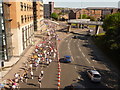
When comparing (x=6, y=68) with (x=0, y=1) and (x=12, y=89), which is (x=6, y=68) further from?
(x=0, y=1)

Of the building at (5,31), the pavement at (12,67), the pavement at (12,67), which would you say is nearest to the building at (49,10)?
the pavement at (12,67)

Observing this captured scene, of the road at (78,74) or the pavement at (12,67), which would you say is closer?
the road at (78,74)

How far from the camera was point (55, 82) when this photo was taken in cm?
1866

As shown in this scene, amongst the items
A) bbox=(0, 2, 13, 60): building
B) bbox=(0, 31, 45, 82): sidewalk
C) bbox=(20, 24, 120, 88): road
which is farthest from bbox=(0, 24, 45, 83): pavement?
bbox=(20, 24, 120, 88): road

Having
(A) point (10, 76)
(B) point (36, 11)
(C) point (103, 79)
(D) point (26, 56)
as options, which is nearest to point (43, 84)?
(A) point (10, 76)

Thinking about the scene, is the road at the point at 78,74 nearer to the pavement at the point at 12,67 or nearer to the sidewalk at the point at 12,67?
the pavement at the point at 12,67

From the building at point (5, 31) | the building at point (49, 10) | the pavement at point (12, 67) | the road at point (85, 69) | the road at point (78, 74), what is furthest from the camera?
the building at point (49, 10)

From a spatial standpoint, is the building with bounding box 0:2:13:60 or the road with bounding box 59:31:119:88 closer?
the road with bounding box 59:31:119:88

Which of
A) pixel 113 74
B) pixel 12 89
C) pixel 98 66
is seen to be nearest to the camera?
pixel 12 89

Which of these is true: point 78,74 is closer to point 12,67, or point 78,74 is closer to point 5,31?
point 12,67

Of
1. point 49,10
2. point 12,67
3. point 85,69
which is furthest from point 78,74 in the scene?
point 49,10

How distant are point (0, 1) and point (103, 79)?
19813 millimetres

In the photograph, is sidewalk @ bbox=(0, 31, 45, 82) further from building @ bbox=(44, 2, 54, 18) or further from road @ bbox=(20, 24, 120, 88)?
building @ bbox=(44, 2, 54, 18)

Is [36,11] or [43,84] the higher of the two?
[36,11]
